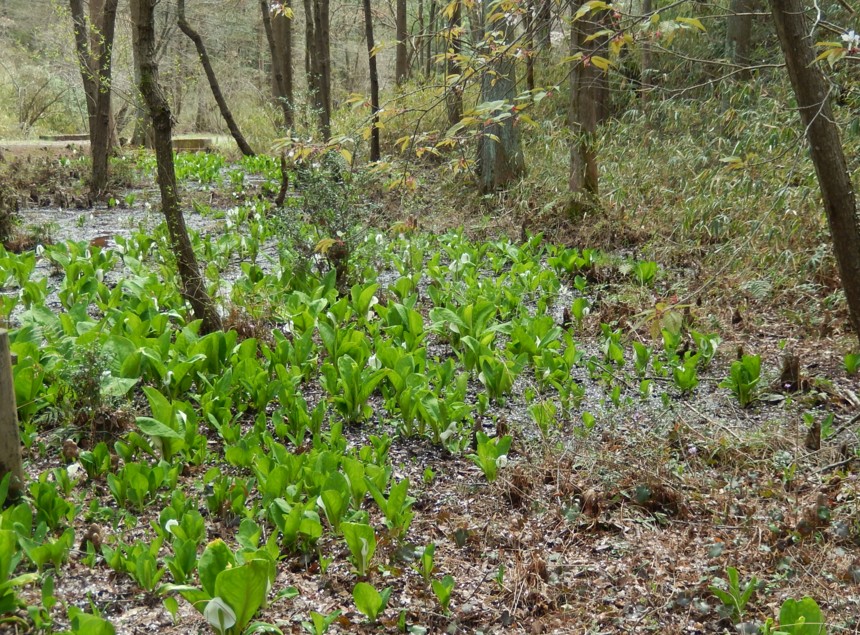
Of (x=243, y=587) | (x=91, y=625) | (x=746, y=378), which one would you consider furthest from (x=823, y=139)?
(x=91, y=625)

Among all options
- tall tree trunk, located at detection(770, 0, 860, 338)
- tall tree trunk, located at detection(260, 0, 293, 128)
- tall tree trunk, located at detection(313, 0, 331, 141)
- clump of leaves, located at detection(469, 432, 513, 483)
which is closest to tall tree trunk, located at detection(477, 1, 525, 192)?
tall tree trunk, located at detection(313, 0, 331, 141)

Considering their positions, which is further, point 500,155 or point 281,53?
point 281,53

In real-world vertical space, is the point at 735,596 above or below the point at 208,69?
below

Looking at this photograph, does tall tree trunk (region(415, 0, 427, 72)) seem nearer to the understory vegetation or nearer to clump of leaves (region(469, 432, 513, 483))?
the understory vegetation

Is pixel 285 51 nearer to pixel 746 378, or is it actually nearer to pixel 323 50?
pixel 323 50

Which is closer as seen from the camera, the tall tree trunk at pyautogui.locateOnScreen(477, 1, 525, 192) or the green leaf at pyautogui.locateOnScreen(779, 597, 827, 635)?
the green leaf at pyautogui.locateOnScreen(779, 597, 827, 635)

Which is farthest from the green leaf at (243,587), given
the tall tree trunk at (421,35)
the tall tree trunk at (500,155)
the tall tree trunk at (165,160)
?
the tall tree trunk at (500,155)

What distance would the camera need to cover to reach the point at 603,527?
3.21m

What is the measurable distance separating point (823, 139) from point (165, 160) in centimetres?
380

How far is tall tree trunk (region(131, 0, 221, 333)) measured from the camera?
461 cm

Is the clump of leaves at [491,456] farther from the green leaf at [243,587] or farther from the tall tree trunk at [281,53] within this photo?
the tall tree trunk at [281,53]

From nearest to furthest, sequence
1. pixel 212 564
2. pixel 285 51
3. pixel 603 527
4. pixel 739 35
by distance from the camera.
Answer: pixel 212 564, pixel 603 527, pixel 739 35, pixel 285 51

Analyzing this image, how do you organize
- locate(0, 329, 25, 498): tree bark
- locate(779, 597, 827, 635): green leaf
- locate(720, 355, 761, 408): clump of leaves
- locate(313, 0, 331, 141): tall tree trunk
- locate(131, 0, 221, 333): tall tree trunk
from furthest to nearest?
locate(313, 0, 331, 141): tall tree trunk, locate(131, 0, 221, 333): tall tree trunk, locate(720, 355, 761, 408): clump of leaves, locate(0, 329, 25, 498): tree bark, locate(779, 597, 827, 635): green leaf

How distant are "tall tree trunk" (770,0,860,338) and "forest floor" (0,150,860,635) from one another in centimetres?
82
